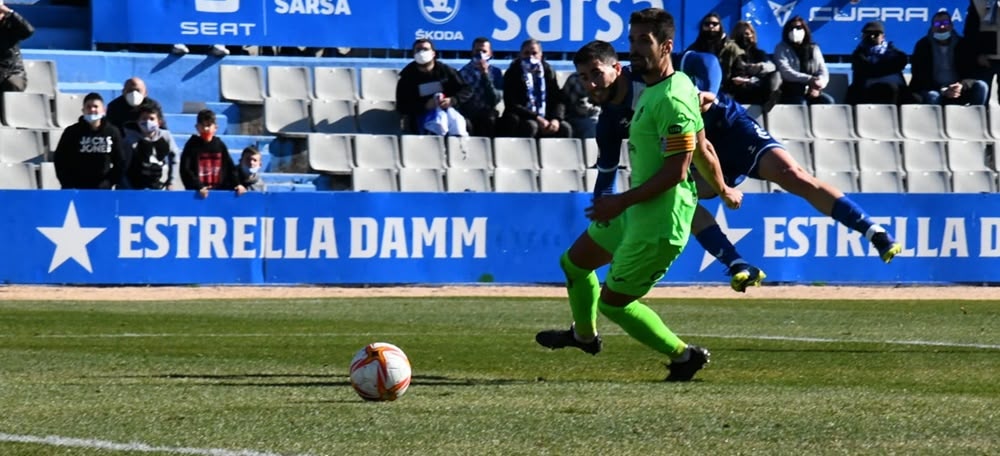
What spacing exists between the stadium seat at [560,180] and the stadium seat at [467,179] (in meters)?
0.68

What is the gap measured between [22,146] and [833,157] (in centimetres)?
992

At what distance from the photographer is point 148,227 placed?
18219 mm

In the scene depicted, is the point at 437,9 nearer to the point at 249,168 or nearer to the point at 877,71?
the point at 249,168

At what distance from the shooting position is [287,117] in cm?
2139

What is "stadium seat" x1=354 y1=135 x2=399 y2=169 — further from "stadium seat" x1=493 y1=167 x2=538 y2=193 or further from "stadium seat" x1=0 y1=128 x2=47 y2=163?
"stadium seat" x1=0 y1=128 x2=47 y2=163

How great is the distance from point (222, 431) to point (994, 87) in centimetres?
1821

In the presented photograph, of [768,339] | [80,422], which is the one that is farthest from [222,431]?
[768,339]

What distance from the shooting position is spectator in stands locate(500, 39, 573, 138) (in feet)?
A: 67.5

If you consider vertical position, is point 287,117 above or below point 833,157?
above

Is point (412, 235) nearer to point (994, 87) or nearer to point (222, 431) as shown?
point (994, 87)

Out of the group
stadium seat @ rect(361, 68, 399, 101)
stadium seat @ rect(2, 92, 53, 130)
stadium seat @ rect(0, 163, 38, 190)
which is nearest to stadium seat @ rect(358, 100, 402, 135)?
stadium seat @ rect(361, 68, 399, 101)

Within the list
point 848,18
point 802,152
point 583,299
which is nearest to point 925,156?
point 802,152

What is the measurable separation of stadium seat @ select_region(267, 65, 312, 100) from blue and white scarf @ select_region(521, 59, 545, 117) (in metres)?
2.83

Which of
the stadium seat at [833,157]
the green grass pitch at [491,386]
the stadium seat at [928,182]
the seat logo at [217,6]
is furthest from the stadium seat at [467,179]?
the green grass pitch at [491,386]
